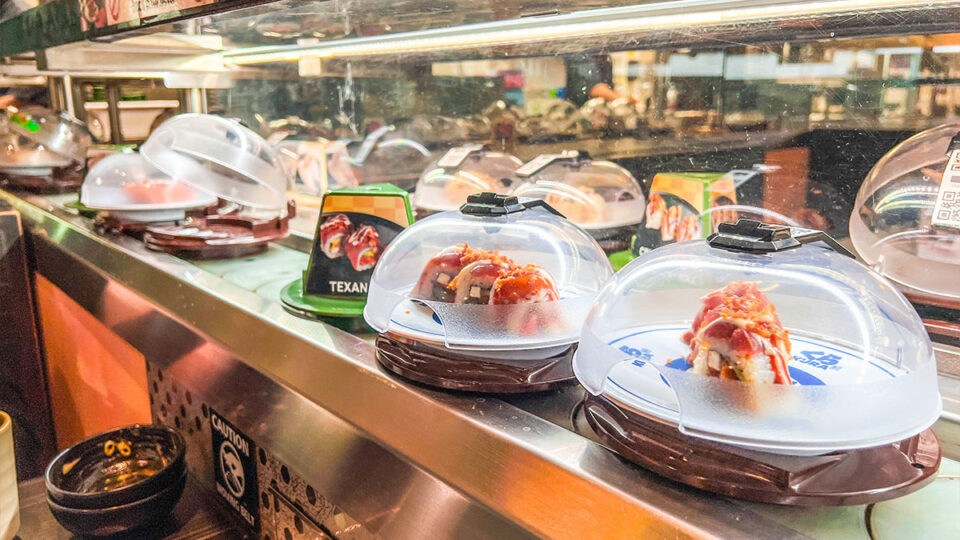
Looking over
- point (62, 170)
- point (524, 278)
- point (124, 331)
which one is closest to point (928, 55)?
point (524, 278)

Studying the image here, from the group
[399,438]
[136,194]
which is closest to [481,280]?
[399,438]

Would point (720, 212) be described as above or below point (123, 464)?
above

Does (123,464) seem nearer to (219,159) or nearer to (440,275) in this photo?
(219,159)

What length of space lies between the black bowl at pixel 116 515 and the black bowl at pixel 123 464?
13mm

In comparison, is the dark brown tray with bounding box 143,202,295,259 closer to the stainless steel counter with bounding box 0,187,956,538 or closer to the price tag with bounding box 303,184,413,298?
the stainless steel counter with bounding box 0,187,956,538

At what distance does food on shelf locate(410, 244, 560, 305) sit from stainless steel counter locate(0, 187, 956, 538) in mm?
124

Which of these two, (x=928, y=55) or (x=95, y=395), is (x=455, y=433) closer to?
(x=928, y=55)

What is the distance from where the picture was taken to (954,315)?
0.97 meters

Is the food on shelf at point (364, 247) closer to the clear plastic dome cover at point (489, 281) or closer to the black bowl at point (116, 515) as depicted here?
the clear plastic dome cover at point (489, 281)

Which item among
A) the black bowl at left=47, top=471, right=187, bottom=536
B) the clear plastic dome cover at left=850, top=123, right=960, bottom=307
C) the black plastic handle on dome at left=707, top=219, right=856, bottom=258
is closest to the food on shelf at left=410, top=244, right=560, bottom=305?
the black plastic handle on dome at left=707, top=219, right=856, bottom=258

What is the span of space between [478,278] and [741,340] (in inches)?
13.9

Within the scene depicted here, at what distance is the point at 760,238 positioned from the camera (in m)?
0.72

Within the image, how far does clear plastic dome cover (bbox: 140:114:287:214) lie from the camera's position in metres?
1.65

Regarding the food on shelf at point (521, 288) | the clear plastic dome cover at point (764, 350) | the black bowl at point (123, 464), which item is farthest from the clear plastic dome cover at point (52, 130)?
→ the clear plastic dome cover at point (764, 350)
